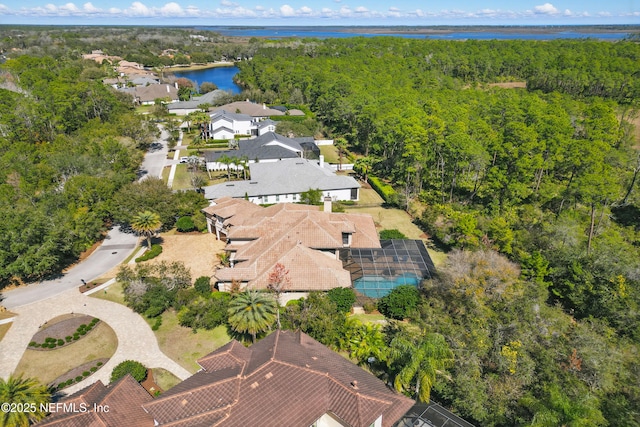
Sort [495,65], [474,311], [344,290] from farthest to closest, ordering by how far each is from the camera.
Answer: [495,65] < [344,290] < [474,311]

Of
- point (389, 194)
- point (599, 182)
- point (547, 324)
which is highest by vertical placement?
point (599, 182)

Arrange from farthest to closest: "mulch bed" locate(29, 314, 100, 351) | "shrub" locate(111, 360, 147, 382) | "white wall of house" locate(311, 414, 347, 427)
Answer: "mulch bed" locate(29, 314, 100, 351) < "shrub" locate(111, 360, 147, 382) < "white wall of house" locate(311, 414, 347, 427)

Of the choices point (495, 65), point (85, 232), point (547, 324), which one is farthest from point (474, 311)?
point (495, 65)

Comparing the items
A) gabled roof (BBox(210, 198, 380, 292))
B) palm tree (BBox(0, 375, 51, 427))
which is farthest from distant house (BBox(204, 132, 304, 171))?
palm tree (BBox(0, 375, 51, 427))

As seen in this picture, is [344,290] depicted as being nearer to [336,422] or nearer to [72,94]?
[336,422]

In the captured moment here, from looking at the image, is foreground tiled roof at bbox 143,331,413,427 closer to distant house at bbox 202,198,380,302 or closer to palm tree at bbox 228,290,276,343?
palm tree at bbox 228,290,276,343

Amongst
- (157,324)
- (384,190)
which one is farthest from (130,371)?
(384,190)
